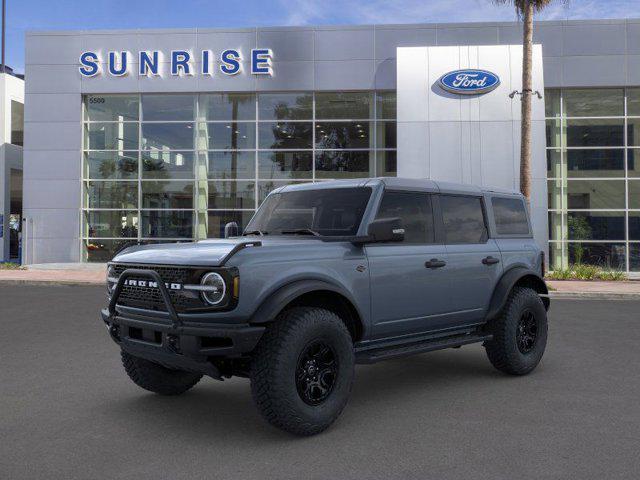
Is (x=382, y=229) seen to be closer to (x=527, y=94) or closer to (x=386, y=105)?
(x=527, y=94)

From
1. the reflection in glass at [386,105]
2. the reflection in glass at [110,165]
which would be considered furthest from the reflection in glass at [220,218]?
the reflection in glass at [386,105]

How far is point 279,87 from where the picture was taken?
23594mm

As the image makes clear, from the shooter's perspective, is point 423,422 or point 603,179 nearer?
point 423,422

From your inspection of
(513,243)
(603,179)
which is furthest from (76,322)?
(603,179)

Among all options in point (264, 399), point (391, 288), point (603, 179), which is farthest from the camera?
point (603, 179)

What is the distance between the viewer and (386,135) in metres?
23.9

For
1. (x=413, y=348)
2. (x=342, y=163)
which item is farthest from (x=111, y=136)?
(x=413, y=348)

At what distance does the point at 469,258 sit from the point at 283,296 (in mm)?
2361

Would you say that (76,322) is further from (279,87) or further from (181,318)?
(279,87)

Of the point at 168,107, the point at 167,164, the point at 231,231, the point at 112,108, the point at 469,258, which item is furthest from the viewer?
the point at 112,108

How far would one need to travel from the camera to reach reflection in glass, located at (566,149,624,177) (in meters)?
22.9

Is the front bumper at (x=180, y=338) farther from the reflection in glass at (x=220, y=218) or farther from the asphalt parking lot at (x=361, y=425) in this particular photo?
the reflection in glass at (x=220, y=218)

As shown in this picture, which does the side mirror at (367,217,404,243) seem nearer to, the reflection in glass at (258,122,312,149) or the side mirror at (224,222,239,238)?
the side mirror at (224,222,239,238)

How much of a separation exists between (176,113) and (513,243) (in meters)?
20.3
